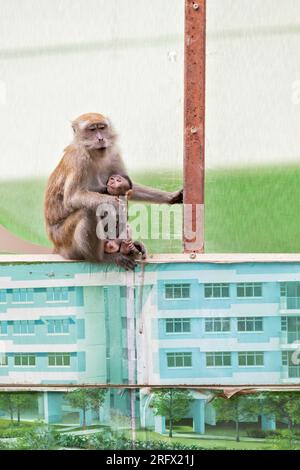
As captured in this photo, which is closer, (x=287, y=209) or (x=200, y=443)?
(x=200, y=443)

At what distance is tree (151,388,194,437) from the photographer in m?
4.25

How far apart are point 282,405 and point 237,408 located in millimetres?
205

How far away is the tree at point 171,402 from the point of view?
425cm

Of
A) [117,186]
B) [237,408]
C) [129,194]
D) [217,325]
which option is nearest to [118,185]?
[117,186]

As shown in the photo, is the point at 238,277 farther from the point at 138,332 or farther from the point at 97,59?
the point at 97,59

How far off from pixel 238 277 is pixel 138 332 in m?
0.52

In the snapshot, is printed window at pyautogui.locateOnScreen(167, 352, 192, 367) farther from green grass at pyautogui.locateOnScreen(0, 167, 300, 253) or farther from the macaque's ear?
the macaque's ear

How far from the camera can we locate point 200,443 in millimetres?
4309

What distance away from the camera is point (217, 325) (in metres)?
4.23

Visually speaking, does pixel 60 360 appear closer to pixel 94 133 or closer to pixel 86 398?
pixel 86 398

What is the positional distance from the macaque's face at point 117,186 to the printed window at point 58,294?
1.74 ft

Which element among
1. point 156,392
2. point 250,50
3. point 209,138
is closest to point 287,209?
point 209,138

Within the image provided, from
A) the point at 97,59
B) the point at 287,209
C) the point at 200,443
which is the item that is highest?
the point at 97,59

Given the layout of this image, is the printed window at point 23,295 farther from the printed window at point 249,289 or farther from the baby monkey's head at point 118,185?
the printed window at point 249,289
